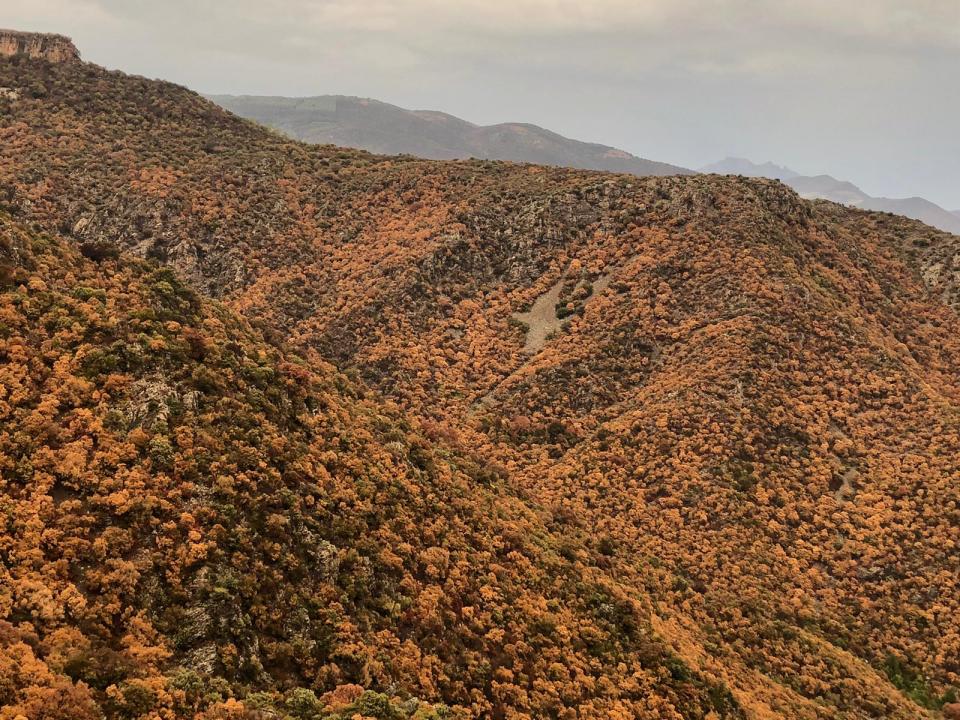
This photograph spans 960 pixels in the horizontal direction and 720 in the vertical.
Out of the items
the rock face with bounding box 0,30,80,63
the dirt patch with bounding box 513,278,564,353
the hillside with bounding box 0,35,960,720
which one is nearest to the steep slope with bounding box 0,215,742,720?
the hillside with bounding box 0,35,960,720

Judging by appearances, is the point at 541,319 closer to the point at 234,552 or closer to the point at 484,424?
the point at 484,424

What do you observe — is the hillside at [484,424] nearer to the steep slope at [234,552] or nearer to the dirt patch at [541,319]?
the steep slope at [234,552]

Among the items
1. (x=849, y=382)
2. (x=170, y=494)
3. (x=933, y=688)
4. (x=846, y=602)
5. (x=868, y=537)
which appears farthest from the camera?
(x=849, y=382)

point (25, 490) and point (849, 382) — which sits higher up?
point (849, 382)

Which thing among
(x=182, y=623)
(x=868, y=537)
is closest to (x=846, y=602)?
(x=868, y=537)

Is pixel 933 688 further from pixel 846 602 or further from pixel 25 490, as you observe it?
pixel 25 490

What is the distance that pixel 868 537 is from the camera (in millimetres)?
40938

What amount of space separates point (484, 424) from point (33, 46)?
10121 centimetres

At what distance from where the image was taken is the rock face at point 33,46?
94.2 metres

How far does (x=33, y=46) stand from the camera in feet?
312

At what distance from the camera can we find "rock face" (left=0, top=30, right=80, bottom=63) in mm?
94250

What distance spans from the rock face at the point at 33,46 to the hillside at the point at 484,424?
3749 millimetres

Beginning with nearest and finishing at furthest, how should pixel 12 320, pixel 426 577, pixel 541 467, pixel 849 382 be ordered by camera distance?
pixel 12 320 → pixel 426 577 → pixel 541 467 → pixel 849 382

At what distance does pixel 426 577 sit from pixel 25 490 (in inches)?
565
